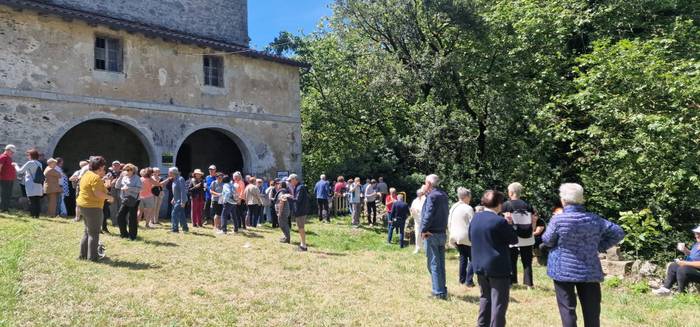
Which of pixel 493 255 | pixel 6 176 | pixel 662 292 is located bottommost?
pixel 662 292

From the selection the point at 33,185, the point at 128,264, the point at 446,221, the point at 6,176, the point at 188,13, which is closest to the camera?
the point at 446,221

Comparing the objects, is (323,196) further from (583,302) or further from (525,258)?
(583,302)

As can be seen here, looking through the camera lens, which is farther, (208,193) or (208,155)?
(208,155)

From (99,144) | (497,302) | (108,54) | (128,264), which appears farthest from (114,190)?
(497,302)

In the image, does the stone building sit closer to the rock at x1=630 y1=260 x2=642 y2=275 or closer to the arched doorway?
the arched doorway

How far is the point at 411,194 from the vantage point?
18.9 metres

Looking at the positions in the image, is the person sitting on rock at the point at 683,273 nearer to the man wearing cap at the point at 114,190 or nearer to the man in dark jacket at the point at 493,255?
the man in dark jacket at the point at 493,255

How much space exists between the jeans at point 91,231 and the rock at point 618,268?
29.3 feet

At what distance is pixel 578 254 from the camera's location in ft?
15.6

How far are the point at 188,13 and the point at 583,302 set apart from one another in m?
20.1

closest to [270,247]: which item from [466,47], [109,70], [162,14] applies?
[109,70]

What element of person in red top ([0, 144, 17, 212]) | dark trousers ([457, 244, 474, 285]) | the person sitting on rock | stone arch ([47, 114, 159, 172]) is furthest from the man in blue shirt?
the person sitting on rock

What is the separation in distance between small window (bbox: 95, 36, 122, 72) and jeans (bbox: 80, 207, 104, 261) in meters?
8.97

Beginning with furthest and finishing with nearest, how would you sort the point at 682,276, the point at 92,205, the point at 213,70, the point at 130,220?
the point at 213,70
the point at 130,220
the point at 682,276
the point at 92,205
